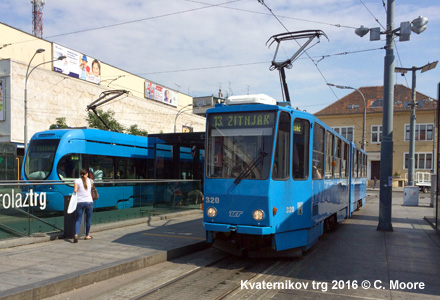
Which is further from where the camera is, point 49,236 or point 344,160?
point 344,160

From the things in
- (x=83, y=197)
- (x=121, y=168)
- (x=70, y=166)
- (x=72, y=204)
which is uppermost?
(x=70, y=166)

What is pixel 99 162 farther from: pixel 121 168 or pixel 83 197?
pixel 83 197

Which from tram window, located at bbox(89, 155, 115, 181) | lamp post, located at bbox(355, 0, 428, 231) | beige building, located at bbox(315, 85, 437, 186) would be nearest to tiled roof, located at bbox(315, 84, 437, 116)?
beige building, located at bbox(315, 85, 437, 186)

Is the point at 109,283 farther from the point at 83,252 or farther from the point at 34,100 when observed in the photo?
the point at 34,100

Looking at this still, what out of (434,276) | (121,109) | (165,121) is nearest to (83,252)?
(434,276)

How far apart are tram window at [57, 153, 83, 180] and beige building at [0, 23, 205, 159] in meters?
14.7

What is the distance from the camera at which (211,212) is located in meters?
8.04

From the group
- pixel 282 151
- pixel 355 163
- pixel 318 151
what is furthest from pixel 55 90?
pixel 282 151

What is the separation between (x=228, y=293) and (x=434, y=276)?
3867mm

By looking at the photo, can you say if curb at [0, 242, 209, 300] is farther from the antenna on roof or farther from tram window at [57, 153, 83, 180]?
the antenna on roof

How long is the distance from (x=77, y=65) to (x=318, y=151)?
41205 mm

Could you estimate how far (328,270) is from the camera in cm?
751

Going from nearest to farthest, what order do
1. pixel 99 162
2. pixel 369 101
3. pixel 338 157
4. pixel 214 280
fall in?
pixel 214 280, pixel 338 157, pixel 99 162, pixel 369 101

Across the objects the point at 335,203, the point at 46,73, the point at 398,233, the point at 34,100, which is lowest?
the point at 398,233
